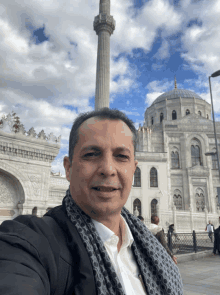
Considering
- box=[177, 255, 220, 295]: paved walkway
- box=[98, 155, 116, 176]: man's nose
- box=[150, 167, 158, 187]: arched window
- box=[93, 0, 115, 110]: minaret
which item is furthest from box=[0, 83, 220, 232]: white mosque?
box=[98, 155, 116, 176]: man's nose

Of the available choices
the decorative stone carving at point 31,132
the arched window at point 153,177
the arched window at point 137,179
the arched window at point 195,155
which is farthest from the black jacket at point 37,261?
the arched window at point 195,155

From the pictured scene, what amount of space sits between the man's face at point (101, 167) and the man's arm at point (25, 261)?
308 millimetres

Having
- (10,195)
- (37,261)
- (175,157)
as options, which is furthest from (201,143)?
(37,261)

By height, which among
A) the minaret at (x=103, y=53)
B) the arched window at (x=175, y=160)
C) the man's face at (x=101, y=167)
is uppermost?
the minaret at (x=103, y=53)

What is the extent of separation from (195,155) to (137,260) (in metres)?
28.1

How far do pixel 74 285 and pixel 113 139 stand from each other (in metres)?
0.71

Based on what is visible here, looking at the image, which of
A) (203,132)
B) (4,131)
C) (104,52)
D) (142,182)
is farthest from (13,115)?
(203,132)

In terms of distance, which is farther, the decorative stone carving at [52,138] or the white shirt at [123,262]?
the decorative stone carving at [52,138]

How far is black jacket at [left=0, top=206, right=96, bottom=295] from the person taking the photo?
2.39 ft

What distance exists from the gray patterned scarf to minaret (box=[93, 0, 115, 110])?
14.9 m

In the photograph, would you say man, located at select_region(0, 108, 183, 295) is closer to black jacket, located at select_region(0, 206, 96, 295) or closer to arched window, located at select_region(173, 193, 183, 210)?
black jacket, located at select_region(0, 206, 96, 295)

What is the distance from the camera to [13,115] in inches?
372

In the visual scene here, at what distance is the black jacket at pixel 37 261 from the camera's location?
0.73 m

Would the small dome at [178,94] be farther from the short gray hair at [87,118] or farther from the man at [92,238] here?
the man at [92,238]
